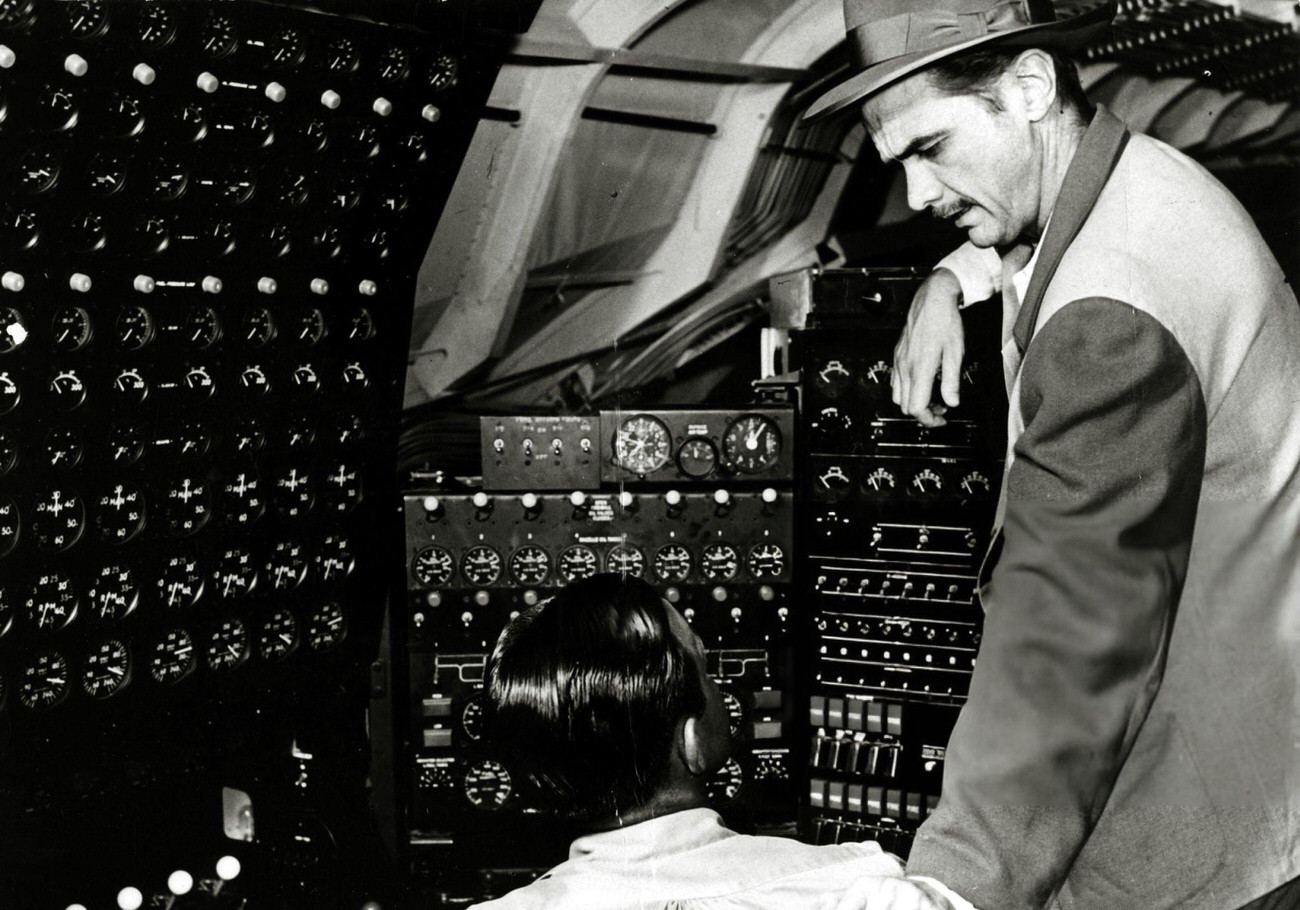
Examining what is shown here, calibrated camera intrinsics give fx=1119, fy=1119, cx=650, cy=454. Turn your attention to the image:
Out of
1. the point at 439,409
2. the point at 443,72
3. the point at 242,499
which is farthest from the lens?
the point at 439,409

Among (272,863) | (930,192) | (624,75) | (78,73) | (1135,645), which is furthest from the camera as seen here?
(624,75)

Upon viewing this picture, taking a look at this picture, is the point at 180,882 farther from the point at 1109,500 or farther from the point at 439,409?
the point at 1109,500

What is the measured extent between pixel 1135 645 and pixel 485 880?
249 cm

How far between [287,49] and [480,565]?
5.05ft

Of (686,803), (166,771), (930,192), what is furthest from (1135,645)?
(166,771)

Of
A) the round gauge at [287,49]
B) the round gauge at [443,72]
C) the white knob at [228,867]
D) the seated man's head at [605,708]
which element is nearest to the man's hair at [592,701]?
the seated man's head at [605,708]

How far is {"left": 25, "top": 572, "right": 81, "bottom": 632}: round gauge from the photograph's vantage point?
2494 millimetres

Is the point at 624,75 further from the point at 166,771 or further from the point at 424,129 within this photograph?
the point at 166,771

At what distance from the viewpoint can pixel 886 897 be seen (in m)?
1.24

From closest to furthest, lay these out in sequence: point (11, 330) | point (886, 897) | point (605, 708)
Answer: point (886, 897) → point (605, 708) → point (11, 330)

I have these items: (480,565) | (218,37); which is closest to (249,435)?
(480,565)

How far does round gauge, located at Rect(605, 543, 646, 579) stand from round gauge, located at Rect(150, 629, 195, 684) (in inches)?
47.3

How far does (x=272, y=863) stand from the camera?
3133mm

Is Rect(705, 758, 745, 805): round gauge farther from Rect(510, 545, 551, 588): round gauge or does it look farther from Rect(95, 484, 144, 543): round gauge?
Rect(95, 484, 144, 543): round gauge
